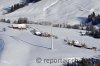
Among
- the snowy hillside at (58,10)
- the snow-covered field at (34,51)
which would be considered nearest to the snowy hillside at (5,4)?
the snowy hillside at (58,10)

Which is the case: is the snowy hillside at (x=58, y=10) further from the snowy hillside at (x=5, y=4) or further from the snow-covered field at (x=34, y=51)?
the snow-covered field at (x=34, y=51)

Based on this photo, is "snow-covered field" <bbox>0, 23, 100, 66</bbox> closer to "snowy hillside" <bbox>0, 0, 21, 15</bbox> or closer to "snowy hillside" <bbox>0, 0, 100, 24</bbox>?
"snowy hillside" <bbox>0, 0, 100, 24</bbox>

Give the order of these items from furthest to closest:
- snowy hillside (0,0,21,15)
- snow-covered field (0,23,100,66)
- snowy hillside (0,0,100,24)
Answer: snowy hillside (0,0,21,15) → snowy hillside (0,0,100,24) → snow-covered field (0,23,100,66)

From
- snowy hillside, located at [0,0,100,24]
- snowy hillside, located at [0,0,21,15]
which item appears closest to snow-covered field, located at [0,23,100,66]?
snowy hillside, located at [0,0,100,24]

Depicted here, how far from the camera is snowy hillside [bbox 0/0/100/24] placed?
2581 inches

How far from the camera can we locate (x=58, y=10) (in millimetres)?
70875

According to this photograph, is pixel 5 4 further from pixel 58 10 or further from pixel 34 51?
pixel 34 51

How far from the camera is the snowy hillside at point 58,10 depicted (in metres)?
65.6

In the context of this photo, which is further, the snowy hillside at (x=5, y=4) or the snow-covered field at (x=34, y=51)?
the snowy hillside at (x=5, y=4)

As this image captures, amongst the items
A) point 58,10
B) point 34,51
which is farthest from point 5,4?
point 34,51

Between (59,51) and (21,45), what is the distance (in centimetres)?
259

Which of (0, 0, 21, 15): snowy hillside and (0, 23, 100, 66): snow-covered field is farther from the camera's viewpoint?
(0, 0, 21, 15): snowy hillside

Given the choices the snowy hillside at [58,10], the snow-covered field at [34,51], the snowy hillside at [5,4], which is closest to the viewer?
the snow-covered field at [34,51]

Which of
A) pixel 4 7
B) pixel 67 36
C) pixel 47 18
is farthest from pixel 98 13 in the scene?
pixel 67 36
